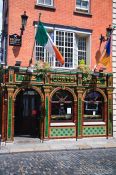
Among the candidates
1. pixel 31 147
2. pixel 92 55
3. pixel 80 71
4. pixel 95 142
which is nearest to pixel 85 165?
pixel 31 147

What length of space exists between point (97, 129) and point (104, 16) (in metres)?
7.98

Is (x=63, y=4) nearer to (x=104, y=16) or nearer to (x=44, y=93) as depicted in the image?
(x=104, y=16)

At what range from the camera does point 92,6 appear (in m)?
18.3

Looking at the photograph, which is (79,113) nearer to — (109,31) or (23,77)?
(23,77)

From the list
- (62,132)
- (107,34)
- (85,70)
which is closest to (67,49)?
(85,70)

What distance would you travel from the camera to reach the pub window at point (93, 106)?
58.2ft

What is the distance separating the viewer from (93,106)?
17984mm

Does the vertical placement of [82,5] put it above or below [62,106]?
above

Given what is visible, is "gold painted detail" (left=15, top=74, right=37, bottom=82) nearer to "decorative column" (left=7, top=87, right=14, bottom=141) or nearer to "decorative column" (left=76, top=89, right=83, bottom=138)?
"decorative column" (left=7, top=87, right=14, bottom=141)

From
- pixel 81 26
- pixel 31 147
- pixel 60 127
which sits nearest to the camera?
pixel 31 147

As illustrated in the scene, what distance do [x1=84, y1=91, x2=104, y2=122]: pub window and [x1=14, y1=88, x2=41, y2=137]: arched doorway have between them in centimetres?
342

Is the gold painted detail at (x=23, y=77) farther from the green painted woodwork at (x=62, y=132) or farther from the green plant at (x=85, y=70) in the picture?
the green painted woodwork at (x=62, y=132)

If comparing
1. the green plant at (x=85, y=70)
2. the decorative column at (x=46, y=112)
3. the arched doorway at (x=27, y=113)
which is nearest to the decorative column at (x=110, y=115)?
the green plant at (x=85, y=70)

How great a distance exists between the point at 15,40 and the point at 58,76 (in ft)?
11.4
